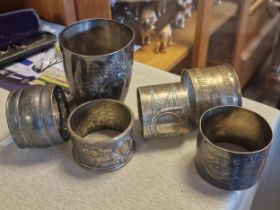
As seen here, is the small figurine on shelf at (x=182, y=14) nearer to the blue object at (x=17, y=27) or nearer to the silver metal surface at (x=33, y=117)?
the blue object at (x=17, y=27)

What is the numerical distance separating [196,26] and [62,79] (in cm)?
56

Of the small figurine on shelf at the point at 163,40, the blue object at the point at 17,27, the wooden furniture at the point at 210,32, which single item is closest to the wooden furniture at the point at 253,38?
the wooden furniture at the point at 210,32

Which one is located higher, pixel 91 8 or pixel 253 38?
pixel 91 8

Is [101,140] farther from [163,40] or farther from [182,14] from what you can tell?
[182,14]

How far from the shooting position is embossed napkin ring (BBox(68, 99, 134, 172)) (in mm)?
401

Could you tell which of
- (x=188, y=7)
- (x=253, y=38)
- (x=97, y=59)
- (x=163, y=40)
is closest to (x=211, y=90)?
(x=97, y=59)

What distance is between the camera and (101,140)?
1.35 ft

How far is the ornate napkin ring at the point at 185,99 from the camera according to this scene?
0.43 metres

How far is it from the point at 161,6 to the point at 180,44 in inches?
5.0

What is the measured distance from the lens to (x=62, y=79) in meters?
0.59

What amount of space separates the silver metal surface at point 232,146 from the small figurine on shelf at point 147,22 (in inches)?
24.2

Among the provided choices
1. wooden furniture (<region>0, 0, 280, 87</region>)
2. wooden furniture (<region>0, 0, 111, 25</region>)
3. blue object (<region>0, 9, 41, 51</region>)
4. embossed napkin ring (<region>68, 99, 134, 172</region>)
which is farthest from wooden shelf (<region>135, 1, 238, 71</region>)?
embossed napkin ring (<region>68, 99, 134, 172</region>)

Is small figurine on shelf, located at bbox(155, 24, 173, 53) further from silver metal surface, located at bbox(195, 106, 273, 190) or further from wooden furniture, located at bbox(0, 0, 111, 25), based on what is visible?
silver metal surface, located at bbox(195, 106, 273, 190)

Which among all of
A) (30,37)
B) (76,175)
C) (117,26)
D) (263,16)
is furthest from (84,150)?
(263,16)
